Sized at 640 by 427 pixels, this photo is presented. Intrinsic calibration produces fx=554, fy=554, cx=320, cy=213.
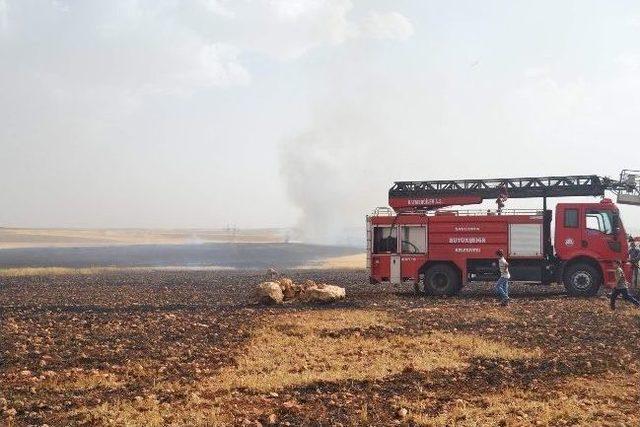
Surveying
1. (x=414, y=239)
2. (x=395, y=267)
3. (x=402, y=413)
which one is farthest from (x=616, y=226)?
(x=402, y=413)

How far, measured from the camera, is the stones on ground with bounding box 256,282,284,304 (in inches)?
783

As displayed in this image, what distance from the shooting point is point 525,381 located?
30.8 feet

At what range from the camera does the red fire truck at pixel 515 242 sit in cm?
2094

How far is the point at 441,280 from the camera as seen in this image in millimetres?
21781

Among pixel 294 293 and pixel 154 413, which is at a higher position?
pixel 294 293

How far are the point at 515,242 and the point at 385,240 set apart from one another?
5025 mm

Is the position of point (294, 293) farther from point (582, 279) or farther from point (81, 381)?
point (81, 381)

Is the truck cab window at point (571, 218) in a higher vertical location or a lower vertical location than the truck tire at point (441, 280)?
higher

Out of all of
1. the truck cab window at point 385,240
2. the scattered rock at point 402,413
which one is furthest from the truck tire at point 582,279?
the scattered rock at point 402,413

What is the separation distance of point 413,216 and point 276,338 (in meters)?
10.4

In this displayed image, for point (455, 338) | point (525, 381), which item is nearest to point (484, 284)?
point (455, 338)

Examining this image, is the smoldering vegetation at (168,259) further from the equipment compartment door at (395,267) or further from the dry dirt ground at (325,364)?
the dry dirt ground at (325,364)

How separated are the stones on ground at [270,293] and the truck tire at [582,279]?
426 inches

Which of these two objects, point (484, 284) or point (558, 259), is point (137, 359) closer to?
point (558, 259)
